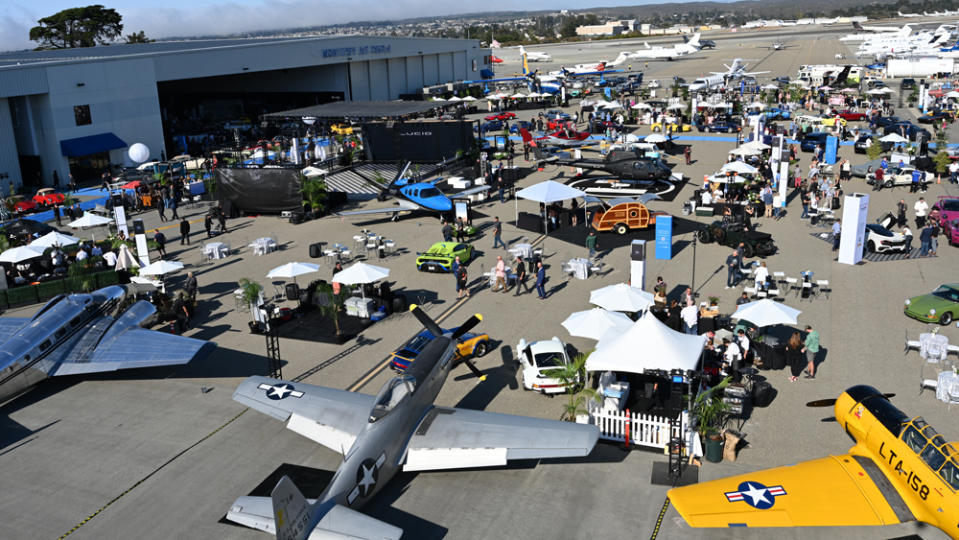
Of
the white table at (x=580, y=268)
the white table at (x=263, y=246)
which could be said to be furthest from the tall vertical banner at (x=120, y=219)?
the white table at (x=580, y=268)

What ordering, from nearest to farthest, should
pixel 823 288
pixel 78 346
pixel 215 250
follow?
pixel 78 346 < pixel 823 288 < pixel 215 250

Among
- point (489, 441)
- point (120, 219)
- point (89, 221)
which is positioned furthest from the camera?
point (89, 221)

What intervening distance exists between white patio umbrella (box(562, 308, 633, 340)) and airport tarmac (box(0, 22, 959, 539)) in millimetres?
1807

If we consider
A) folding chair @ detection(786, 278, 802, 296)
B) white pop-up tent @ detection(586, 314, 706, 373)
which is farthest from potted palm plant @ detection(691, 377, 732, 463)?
folding chair @ detection(786, 278, 802, 296)

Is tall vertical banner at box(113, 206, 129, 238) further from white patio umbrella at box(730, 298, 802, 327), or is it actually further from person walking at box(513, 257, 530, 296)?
white patio umbrella at box(730, 298, 802, 327)


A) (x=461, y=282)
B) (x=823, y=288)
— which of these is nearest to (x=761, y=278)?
(x=823, y=288)

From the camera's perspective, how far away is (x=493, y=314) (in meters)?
22.5

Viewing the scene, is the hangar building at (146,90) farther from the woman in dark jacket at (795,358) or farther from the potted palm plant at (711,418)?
the woman in dark jacket at (795,358)

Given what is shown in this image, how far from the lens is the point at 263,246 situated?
30594mm

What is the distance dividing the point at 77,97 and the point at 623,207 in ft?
124

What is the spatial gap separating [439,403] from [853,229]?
17.4m

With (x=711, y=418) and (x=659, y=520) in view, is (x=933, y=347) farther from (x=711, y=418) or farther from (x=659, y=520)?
(x=659, y=520)

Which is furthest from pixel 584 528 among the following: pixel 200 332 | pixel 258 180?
pixel 258 180

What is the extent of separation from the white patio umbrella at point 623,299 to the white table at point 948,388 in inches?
274
